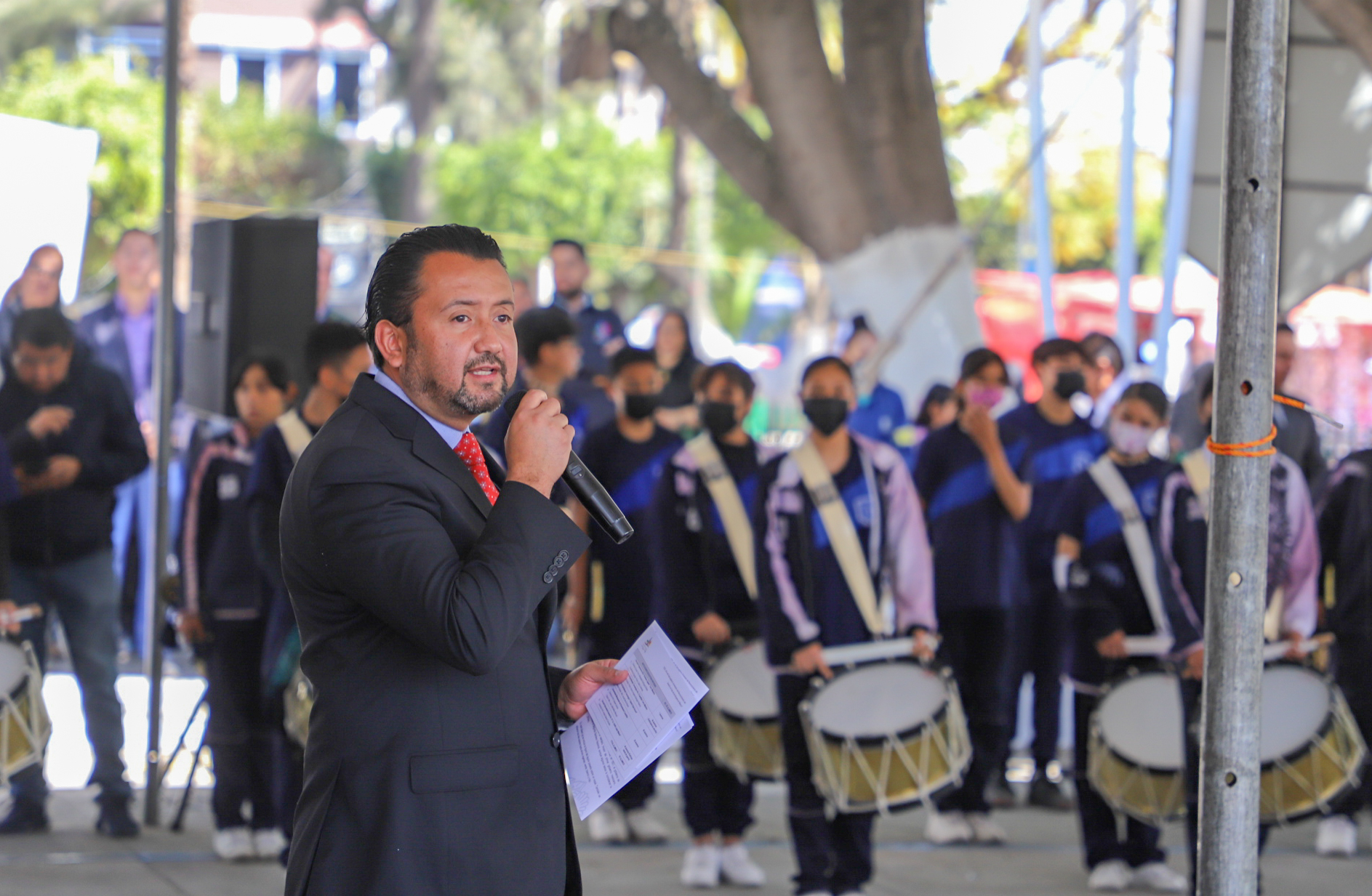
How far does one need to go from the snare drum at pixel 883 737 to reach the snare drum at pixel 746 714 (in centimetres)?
69

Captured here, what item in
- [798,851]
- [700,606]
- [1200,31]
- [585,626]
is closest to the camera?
A: [798,851]

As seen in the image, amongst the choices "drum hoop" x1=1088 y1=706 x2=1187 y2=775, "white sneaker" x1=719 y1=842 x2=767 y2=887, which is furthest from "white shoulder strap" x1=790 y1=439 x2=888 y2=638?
"white sneaker" x1=719 y1=842 x2=767 y2=887

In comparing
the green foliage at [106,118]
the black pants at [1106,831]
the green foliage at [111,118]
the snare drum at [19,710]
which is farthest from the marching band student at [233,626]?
the green foliage at [111,118]

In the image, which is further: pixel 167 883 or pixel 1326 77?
pixel 1326 77

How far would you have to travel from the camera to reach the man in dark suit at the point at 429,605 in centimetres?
248

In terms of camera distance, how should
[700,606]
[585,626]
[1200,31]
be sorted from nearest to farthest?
1. [700,606]
2. [585,626]
3. [1200,31]

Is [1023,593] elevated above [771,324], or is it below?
below

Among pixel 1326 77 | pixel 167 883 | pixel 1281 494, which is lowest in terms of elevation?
pixel 167 883

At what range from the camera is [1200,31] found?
9258mm

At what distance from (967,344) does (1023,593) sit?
11.4 feet

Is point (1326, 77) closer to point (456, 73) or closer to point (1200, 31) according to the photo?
point (1200, 31)

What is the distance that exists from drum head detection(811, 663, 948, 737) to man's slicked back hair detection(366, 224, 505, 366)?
304 cm

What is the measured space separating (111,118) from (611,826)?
14490 millimetres

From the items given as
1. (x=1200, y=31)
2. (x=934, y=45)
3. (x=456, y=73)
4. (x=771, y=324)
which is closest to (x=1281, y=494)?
(x=1200, y=31)
